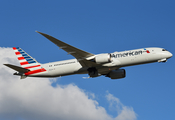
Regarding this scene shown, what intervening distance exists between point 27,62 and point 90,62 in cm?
1312

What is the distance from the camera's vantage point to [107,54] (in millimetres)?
41906

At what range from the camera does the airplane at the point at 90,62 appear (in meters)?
41.8

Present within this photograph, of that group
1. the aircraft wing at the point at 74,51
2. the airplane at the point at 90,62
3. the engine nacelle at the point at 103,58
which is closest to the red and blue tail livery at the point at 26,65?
the airplane at the point at 90,62

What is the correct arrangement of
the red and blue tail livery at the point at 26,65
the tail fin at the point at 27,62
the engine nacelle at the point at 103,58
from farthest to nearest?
the tail fin at the point at 27,62 → the red and blue tail livery at the point at 26,65 → the engine nacelle at the point at 103,58

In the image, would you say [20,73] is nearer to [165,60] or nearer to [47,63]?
[47,63]

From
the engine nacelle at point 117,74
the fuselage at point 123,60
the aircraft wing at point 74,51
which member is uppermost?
the aircraft wing at point 74,51

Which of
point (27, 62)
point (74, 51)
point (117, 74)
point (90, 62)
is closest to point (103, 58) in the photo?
point (90, 62)

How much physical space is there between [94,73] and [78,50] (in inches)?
248

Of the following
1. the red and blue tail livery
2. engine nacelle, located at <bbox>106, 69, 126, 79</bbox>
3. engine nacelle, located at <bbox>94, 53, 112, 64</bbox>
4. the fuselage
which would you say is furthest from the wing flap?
engine nacelle, located at <bbox>106, 69, 126, 79</bbox>

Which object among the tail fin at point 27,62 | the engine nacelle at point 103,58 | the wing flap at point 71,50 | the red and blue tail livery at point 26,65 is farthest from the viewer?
the tail fin at point 27,62

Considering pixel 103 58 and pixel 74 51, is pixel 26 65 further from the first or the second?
pixel 103 58

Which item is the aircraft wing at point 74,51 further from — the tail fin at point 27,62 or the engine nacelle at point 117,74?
the tail fin at point 27,62

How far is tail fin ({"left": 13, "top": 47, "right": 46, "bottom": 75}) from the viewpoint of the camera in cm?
4678

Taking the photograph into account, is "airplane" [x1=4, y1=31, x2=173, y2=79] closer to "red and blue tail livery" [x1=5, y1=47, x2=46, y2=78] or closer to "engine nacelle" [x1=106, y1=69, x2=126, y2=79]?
"red and blue tail livery" [x1=5, y1=47, x2=46, y2=78]
